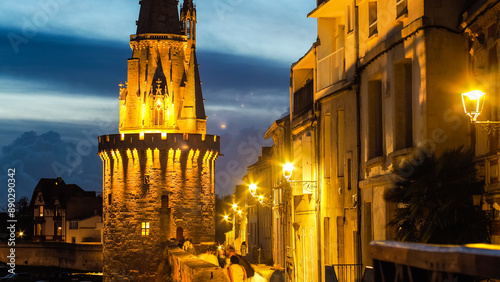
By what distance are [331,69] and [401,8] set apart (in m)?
6.75

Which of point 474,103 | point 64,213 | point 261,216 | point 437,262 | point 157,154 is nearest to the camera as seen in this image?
point 437,262

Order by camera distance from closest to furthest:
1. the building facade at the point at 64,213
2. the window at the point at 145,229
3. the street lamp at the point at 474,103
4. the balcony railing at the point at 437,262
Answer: the balcony railing at the point at 437,262
the street lamp at the point at 474,103
the window at the point at 145,229
the building facade at the point at 64,213

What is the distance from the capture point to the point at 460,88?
1546 cm

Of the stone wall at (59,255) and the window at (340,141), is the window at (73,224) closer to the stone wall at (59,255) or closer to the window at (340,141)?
the stone wall at (59,255)

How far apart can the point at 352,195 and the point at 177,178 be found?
48290mm

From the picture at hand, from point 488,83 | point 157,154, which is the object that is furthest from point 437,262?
point 157,154

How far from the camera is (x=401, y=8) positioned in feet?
57.9

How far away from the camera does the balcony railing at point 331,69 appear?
23375 mm

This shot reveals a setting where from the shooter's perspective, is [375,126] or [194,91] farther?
[194,91]

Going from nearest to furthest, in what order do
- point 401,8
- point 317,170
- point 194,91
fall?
point 401,8, point 317,170, point 194,91

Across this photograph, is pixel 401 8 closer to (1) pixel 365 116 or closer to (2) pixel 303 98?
(1) pixel 365 116

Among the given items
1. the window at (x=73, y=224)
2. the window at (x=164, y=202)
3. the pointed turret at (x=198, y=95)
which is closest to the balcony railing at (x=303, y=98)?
the window at (x=164, y=202)

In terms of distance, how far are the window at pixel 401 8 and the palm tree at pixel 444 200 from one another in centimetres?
461

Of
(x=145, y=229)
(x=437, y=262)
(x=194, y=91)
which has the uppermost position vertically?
(x=194, y=91)
